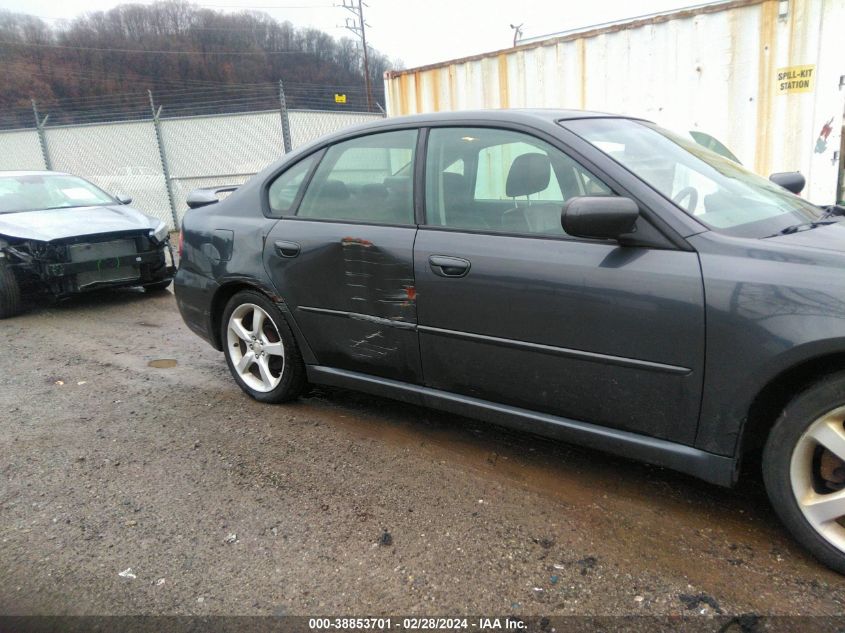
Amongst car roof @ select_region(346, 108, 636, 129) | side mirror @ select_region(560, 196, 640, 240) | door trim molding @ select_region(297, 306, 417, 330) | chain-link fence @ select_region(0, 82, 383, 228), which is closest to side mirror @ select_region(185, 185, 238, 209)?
door trim molding @ select_region(297, 306, 417, 330)

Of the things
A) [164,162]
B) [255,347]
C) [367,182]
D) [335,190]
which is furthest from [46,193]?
[164,162]

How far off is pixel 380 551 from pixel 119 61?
4978cm

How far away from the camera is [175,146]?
12625 millimetres

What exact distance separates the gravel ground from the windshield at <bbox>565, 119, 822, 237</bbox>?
115 cm

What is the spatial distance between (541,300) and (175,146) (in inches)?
470

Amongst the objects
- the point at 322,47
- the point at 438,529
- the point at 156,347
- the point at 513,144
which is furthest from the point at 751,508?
the point at 322,47

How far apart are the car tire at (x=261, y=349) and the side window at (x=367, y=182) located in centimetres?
65

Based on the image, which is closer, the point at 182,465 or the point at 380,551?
the point at 380,551

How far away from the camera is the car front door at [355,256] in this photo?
3004mm

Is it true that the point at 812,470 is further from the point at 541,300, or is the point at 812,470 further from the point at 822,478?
the point at 541,300

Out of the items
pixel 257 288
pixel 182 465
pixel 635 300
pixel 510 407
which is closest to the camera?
pixel 635 300

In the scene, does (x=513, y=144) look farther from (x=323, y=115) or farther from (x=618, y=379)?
(x=323, y=115)

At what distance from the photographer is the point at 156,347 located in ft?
16.9

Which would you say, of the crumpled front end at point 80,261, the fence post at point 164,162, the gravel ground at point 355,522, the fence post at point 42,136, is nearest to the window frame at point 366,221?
the gravel ground at point 355,522
